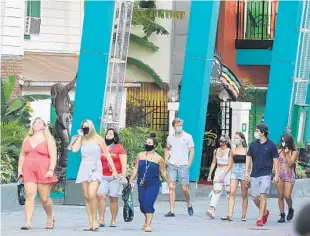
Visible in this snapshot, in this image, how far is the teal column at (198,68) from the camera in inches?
784

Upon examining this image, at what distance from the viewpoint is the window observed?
86.0 feet

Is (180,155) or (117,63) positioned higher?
(117,63)

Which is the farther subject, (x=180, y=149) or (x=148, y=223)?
(x=180, y=149)

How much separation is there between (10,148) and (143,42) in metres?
14.6

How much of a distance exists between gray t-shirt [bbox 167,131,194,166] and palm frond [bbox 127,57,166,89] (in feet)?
45.3

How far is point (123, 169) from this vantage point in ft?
47.3

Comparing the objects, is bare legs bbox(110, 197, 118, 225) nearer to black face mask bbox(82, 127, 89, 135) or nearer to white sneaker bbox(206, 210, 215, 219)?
black face mask bbox(82, 127, 89, 135)

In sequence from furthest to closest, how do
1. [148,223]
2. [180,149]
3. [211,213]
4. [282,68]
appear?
[282,68] < [180,149] < [211,213] < [148,223]

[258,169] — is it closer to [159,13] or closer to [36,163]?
[36,163]


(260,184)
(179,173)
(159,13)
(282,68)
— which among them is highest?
(159,13)

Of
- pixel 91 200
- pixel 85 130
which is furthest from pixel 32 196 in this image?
pixel 85 130

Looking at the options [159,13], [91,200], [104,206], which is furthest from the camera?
[159,13]

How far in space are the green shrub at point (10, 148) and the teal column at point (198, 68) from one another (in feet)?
12.1

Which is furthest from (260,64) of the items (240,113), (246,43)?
(240,113)
